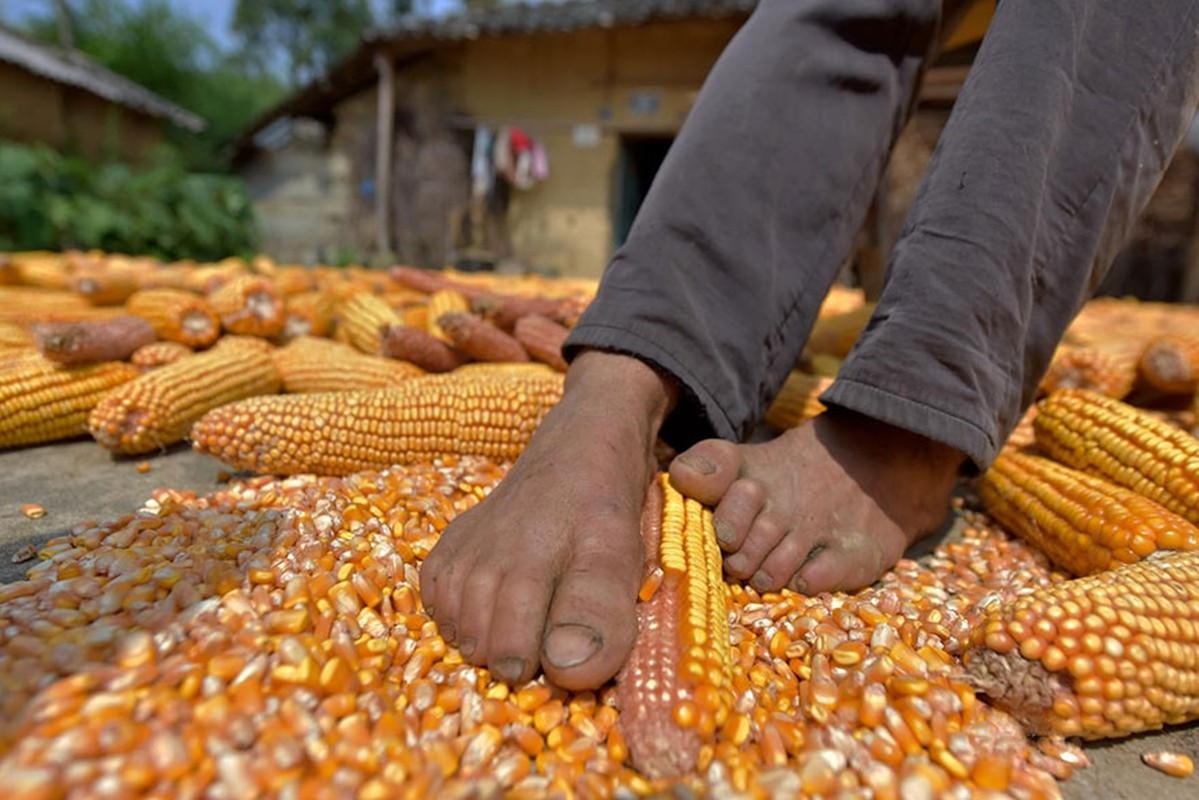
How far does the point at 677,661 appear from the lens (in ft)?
2.99

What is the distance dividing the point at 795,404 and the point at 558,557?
→ 1207 millimetres

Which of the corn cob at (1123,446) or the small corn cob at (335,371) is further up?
the corn cob at (1123,446)

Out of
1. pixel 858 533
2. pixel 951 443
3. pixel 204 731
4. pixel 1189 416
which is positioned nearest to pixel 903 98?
pixel 951 443

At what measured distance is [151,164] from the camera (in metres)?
12.2

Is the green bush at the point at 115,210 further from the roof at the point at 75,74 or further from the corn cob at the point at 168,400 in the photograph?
the corn cob at the point at 168,400

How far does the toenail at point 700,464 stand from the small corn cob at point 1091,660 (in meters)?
0.47

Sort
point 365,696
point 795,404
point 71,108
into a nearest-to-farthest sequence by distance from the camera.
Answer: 1. point 365,696
2. point 795,404
3. point 71,108

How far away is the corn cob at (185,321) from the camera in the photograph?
8.41 ft

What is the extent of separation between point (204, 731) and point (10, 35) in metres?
16.7

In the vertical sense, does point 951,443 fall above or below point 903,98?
below

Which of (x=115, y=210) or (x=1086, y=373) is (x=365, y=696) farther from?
(x=115, y=210)

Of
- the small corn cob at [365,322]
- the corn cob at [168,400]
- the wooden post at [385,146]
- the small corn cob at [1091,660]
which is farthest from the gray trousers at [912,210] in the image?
the wooden post at [385,146]

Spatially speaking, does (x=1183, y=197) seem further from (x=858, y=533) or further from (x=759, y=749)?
(x=759, y=749)

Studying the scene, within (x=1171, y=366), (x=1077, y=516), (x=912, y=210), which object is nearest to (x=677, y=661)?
(x=1077, y=516)
